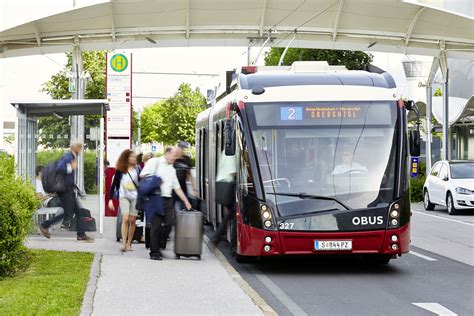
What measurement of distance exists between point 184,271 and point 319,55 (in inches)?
1835

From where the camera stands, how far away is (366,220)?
1295cm

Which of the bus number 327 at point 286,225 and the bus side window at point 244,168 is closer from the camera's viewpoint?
the bus number 327 at point 286,225

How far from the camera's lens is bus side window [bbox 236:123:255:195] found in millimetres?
13344

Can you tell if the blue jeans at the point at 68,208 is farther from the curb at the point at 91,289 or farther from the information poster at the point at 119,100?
the information poster at the point at 119,100

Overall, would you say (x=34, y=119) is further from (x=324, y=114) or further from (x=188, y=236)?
(x=324, y=114)

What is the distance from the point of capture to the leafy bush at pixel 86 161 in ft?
59.7

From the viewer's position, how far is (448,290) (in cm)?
1160

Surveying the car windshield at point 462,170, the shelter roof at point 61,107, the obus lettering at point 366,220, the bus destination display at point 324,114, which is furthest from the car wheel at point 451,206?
the obus lettering at point 366,220

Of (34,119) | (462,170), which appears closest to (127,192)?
(34,119)

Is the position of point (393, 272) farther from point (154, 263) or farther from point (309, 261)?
point (154, 263)

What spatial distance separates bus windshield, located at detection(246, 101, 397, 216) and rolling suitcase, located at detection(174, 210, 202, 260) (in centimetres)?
202

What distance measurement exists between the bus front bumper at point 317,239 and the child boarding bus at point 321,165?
14 mm

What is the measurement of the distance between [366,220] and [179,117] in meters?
86.7

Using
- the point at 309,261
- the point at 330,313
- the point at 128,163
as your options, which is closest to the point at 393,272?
the point at 309,261
